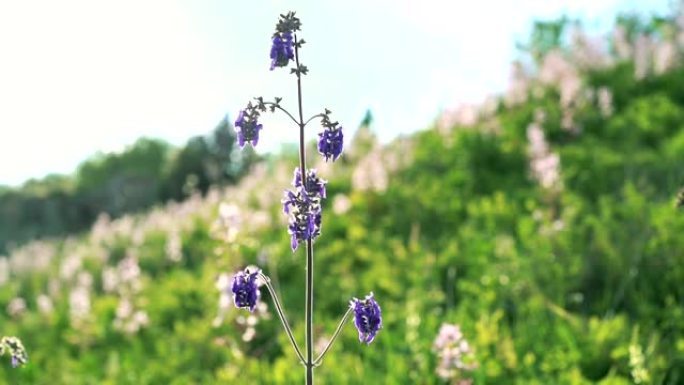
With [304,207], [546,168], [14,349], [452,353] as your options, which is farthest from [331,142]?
[546,168]

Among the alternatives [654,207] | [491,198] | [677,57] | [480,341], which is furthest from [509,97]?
[480,341]

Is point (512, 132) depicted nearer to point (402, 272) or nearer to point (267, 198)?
point (267, 198)

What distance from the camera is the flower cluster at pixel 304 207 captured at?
102 inches

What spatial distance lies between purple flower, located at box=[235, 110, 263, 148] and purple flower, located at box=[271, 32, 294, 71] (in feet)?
0.64

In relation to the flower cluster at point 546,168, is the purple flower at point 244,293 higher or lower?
lower

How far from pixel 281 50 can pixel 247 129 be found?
0.28 meters

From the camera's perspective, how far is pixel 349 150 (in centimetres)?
1443

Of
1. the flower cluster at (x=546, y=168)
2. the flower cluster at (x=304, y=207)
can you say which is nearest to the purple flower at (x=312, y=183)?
the flower cluster at (x=304, y=207)

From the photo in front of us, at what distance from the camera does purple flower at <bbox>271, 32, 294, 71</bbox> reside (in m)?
2.63

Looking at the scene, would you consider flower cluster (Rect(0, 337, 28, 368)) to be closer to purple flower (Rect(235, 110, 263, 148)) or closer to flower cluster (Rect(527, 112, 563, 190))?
purple flower (Rect(235, 110, 263, 148))

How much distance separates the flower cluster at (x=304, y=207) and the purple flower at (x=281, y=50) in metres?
0.36

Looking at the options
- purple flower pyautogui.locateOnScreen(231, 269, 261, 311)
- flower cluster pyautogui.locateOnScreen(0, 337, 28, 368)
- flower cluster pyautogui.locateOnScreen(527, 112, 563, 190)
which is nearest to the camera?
purple flower pyautogui.locateOnScreen(231, 269, 261, 311)

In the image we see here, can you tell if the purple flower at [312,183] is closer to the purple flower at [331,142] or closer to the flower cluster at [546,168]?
the purple flower at [331,142]

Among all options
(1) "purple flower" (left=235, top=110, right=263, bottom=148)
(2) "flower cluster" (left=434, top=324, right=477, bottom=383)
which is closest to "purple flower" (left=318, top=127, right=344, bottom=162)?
A: (1) "purple flower" (left=235, top=110, right=263, bottom=148)
